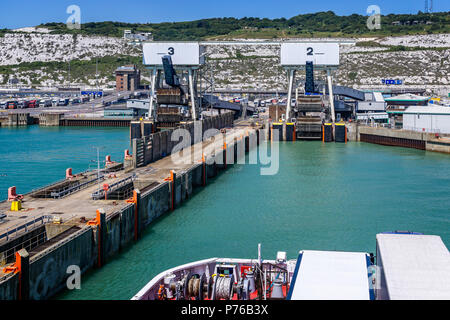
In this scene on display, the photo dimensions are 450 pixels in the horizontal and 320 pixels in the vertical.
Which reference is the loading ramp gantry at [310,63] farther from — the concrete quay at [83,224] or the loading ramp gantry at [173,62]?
the concrete quay at [83,224]

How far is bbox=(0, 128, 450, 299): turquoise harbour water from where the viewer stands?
1155 inches

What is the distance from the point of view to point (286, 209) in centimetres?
4059

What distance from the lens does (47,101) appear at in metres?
148

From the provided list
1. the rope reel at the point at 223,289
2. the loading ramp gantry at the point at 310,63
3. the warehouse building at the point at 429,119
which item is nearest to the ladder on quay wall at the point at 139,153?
the rope reel at the point at 223,289

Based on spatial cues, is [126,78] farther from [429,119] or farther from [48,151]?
[429,119]

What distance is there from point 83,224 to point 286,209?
1694cm

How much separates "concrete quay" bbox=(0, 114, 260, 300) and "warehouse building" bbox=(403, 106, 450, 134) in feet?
129

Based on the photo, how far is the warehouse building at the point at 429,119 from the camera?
250 feet

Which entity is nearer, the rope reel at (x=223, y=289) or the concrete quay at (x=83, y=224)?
the rope reel at (x=223, y=289)

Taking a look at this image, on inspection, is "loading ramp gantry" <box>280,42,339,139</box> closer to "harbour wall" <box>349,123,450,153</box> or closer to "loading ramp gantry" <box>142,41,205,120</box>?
"harbour wall" <box>349,123,450,153</box>

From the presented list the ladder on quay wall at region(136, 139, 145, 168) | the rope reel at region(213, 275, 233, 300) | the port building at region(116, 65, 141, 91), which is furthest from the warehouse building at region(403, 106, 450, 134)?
the port building at region(116, 65, 141, 91)

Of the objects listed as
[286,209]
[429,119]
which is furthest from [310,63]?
[286,209]

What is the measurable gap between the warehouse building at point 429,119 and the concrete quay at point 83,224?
129 feet

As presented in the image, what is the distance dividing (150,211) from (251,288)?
669 inches
